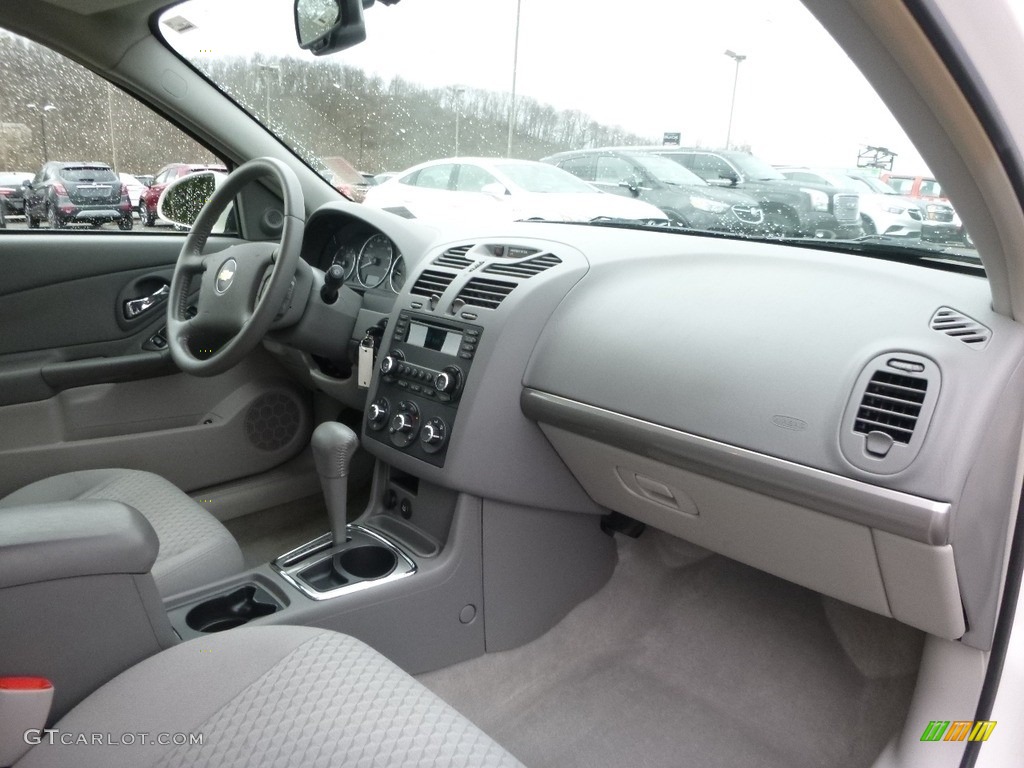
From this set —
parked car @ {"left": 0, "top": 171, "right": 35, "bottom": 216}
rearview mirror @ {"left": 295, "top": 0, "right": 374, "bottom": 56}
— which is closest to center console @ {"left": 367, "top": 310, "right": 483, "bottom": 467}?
rearview mirror @ {"left": 295, "top": 0, "right": 374, "bottom": 56}

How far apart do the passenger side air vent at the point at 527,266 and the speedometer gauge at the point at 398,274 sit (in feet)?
1.34

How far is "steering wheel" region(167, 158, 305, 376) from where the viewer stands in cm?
190

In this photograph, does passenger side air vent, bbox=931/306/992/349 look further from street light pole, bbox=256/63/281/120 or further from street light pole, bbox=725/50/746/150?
street light pole, bbox=256/63/281/120

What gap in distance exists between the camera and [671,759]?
1.78 metres

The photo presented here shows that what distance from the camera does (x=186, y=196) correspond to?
2.67 meters

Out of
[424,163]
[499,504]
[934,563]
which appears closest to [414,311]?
[499,504]

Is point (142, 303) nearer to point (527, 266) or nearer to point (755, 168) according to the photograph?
Answer: point (527, 266)

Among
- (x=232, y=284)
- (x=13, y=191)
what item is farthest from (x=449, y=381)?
(x=13, y=191)

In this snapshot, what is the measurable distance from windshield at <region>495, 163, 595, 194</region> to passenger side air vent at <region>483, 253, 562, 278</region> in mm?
376

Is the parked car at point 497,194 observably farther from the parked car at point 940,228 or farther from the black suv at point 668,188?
the parked car at point 940,228

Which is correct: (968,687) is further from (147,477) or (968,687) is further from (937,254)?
(147,477)

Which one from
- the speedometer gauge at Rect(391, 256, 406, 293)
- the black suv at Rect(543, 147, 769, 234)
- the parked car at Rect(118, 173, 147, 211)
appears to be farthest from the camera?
the parked car at Rect(118, 173, 147, 211)

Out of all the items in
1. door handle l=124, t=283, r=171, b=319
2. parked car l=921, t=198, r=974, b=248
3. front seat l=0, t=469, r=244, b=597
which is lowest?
front seat l=0, t=469, r=244, b=597

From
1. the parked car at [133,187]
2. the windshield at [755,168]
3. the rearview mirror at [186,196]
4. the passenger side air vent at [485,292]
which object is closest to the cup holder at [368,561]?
the passenger side air vent at [485,292]
